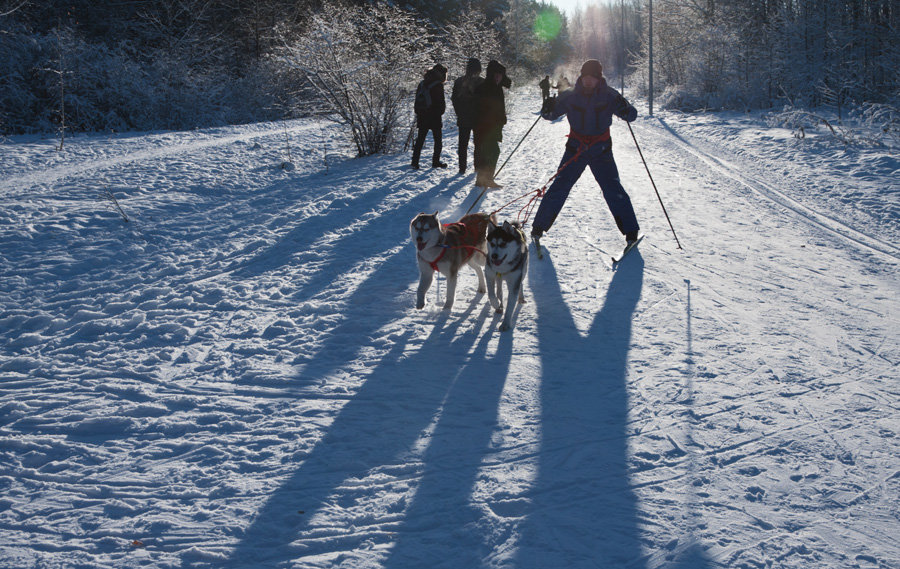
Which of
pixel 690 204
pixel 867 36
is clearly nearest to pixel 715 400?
pixel 690 204

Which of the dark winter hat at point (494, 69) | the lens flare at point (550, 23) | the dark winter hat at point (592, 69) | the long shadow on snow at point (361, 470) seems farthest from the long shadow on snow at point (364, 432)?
the lens flare at point (550, 23)

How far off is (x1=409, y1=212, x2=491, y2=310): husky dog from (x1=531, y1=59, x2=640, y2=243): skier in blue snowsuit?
1449 millimetres

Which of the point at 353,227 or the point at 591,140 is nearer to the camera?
the point at 591,140

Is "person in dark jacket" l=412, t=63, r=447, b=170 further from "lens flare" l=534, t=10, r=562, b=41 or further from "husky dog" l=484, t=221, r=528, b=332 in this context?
"lens flare" l=534, t=10, r=562, b=41

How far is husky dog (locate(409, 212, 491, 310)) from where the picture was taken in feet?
16.9

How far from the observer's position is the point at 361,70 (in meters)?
12.8

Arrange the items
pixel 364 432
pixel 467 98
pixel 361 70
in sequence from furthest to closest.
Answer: pixel 361 70 < pixel 467 98 < pixel 364 432

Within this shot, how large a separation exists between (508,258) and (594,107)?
2651 mm

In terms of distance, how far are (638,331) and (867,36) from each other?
24172 millimetres

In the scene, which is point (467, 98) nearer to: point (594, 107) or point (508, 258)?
point (594, 107)

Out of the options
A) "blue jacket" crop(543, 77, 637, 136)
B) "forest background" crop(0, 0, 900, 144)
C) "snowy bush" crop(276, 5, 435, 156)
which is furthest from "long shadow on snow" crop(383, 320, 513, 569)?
"forest background" crop(0, 0, 900, 144)

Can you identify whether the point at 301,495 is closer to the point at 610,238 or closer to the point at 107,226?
the point at 610,238

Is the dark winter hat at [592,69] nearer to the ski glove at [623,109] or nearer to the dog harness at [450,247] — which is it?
the ski glove at [623,109]

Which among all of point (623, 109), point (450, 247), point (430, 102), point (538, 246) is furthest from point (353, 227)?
point (430, 102)
